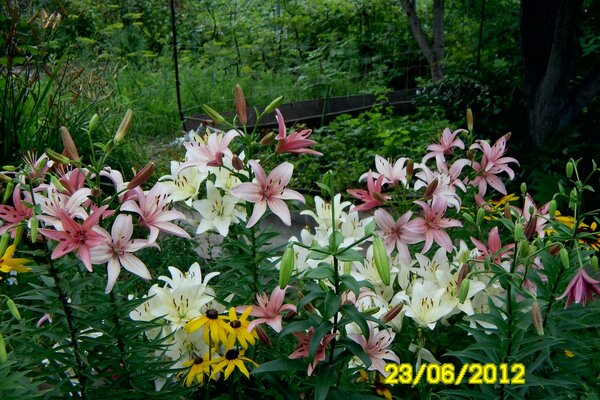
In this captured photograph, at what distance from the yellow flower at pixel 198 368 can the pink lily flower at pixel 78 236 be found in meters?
0.32

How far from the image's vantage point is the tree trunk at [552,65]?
154 inches

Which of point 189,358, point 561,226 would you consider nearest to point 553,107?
point 561,226

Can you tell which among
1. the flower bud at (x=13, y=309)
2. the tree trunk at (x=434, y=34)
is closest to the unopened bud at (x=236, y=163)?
the flower bud at (x=13, y=309)

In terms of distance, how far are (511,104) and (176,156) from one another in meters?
2.17

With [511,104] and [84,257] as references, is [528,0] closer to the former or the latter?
[511,104]

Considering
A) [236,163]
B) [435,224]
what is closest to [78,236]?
[236,163]

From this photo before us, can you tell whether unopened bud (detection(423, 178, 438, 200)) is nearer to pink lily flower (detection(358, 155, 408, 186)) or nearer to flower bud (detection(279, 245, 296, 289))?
pink lily flower (detection(358, 155, 408, 186))

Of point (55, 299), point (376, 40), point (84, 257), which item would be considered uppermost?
point (84, 257)

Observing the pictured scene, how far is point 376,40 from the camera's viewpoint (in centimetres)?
835

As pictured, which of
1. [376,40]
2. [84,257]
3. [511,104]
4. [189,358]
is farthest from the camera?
[376,40]

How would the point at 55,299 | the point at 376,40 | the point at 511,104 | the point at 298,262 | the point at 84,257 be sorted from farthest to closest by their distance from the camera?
1. the point at 376,40
2. the point at 511,104
3. the point at 298,262
4. the point at 55,299
5. the point at 84,257

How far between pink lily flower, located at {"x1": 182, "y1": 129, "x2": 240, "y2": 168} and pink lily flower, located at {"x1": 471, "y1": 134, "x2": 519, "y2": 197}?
0.68 metres

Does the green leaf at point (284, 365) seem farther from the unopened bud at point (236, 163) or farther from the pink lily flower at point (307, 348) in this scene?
the unopened bud at point (236, 163)

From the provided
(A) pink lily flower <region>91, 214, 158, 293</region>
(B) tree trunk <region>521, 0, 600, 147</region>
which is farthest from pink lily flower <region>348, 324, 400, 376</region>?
(B) tree trunk <region>521, 0, 600, 147</region>
